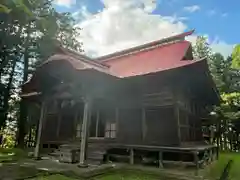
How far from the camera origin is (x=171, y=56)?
408 inches

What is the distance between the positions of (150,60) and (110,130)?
13.0 ft

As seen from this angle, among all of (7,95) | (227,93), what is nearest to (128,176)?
(7,95)

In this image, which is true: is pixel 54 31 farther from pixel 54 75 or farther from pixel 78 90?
pixel 78 90

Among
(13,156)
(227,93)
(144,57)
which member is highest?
(144,57)

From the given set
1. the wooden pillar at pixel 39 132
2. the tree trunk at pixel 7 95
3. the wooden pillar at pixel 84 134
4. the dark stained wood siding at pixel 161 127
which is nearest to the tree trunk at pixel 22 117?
the tree trunk at pixel 7 95

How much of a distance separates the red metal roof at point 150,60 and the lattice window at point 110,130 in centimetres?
226

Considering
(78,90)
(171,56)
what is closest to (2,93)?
(78,90)

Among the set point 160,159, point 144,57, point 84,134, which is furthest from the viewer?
point 144,57

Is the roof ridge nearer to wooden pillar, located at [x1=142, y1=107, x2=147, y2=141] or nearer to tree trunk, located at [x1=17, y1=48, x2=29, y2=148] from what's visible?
wooden pillar, located at [x1=142, y1=107, x2=147, y2=141]

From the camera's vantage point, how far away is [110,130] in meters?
9.93

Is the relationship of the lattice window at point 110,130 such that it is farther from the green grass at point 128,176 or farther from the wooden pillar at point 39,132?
the wooden pillar at point 39,132

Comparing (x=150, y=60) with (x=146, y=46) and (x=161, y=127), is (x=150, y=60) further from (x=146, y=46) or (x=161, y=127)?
(x=161, y=127)

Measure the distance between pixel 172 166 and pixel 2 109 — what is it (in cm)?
1324

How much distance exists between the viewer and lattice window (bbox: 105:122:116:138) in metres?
9.81
